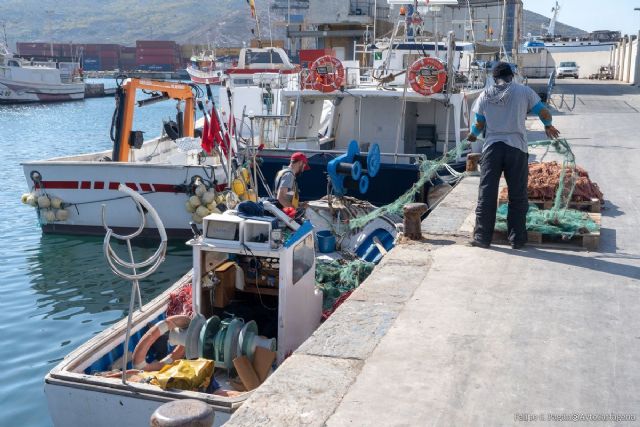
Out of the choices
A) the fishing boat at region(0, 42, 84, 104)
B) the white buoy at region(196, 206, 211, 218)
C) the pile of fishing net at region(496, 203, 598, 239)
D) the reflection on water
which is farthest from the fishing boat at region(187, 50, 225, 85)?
the fishing boat at region(0, 42, 84, 104)

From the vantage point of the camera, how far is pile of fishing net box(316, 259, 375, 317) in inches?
318

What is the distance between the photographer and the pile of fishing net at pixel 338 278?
8.08m

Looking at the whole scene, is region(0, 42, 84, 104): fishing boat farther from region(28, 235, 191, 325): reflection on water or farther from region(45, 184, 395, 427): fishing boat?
region(45, 184, 395, 427): fishing boat

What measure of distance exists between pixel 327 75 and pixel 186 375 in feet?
35.1

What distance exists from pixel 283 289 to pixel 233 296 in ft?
2.92

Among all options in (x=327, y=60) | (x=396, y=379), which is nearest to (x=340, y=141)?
(x=327, y=60)

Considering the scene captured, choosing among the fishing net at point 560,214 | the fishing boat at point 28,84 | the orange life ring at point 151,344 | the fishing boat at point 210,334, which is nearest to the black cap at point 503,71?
the fishing net at point 560,214

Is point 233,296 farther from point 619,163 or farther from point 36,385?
point 619,163

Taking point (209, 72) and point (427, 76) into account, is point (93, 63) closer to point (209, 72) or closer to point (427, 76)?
point (209, 72)

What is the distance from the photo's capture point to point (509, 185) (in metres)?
6.91

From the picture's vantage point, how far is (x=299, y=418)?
12.8ft

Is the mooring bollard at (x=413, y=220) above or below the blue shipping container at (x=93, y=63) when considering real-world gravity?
below

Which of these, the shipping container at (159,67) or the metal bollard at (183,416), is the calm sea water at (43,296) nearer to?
the metal bollard at (183,416)

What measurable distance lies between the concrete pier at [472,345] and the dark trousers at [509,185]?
0.85ft
